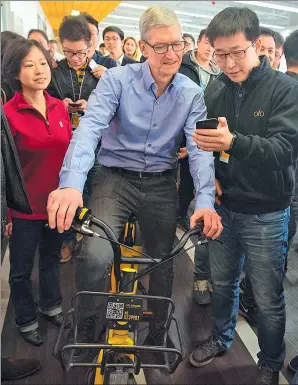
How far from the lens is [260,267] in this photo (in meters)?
1.61

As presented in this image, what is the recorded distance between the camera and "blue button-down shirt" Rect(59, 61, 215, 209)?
154 cm

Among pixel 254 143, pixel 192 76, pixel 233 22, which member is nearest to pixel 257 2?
pixel 192 76

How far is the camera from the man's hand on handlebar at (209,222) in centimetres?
128

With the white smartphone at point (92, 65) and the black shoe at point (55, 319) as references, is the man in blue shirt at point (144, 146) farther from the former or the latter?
the white smartphone at point (92, 65)

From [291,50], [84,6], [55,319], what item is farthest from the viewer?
[84,6]

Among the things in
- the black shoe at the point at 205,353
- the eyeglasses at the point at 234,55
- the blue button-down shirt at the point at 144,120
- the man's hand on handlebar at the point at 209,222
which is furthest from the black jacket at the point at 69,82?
the black shoe at the point at 205,353

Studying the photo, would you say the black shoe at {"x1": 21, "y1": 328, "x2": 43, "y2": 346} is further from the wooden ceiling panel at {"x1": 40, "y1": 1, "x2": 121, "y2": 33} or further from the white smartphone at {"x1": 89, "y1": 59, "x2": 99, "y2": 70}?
the wooden ceiling panel at {"x1": 40, "y1": 1, "x2": 121, "y2": 33}

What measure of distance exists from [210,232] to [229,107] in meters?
0.58

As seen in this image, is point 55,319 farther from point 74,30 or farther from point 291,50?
point 291,50

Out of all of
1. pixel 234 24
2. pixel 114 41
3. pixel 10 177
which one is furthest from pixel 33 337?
pixel 114 41

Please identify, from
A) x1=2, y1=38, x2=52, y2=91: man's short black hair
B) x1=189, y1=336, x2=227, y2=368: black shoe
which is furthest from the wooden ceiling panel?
x1=189, y1=336, x2=227, y2=368: black shoe

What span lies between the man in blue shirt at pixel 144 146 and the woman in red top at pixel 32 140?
0.94 feet

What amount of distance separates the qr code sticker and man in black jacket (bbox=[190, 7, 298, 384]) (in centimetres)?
60

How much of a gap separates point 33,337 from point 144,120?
130 centimetres
